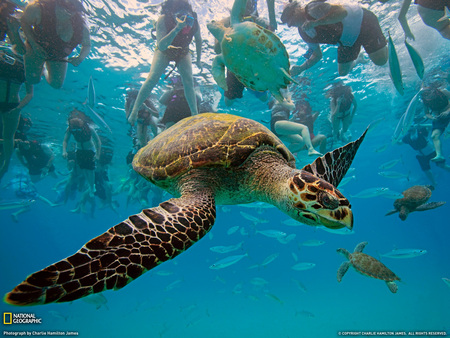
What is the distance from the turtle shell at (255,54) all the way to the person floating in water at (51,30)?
5.23m

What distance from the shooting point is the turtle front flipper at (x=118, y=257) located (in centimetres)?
124

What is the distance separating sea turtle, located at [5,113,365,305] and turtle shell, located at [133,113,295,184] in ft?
0.04

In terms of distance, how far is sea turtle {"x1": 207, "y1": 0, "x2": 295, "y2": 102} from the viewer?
3.22 metres

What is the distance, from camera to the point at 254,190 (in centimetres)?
291

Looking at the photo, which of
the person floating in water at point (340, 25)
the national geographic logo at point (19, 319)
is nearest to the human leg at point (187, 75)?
the person floating in water at point (340, 25)

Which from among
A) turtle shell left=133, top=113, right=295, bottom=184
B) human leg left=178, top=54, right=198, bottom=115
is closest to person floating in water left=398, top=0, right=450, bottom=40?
turtle shell left=133, top=113, right=295, bottom=184

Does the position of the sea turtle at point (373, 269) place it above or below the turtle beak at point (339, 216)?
below

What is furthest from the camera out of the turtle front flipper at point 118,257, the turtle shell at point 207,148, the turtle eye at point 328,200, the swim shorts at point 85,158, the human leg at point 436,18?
the swim shorts at point 85,158

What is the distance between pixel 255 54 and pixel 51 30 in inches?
239

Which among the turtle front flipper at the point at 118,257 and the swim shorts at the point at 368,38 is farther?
the swim shorts at the point at 368,38

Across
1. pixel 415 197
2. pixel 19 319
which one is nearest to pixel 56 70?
pixel 19 319

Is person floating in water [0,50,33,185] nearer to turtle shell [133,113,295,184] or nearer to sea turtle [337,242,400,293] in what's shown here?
turtle shell [133,113,295,184]

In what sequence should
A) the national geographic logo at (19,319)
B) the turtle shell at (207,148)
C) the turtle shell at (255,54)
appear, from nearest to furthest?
the turtle shell at (207,148), the turtle shell at (255,54), the national geographic logo at (19,319)

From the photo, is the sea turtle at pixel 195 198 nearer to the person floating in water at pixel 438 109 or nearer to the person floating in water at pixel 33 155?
the person floating in water at pixel 438 109
